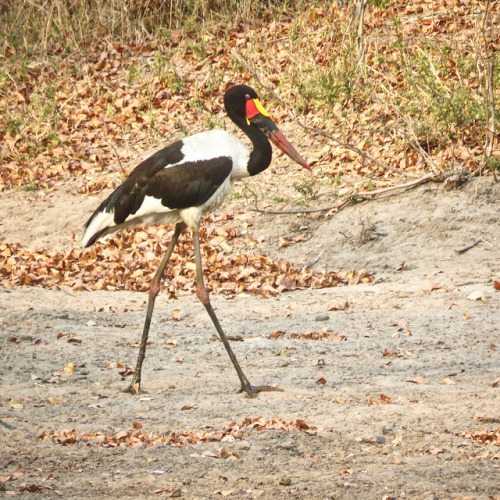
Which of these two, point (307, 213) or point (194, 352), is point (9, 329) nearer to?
point (194, 352)

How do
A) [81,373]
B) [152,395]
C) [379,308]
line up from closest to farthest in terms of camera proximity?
[152,395], [81,373], [379,308]

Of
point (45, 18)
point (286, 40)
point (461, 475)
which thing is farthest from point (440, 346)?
point (45, 18)

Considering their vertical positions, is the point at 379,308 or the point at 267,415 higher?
the point at 267,415

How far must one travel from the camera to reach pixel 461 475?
405 centimetres

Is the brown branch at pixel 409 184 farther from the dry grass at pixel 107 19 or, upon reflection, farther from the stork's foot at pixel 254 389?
the dry grass at pixel 107 19

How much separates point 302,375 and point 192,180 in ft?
4.69

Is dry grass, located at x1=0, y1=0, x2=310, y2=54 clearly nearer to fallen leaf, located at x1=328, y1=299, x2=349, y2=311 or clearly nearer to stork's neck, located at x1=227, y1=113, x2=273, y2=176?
fallen leaf, located at x1=328, y1=299, x2=349, y2=311

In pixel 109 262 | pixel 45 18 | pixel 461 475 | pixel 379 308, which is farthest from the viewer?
pixel 45 18

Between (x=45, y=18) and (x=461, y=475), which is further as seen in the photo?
(x=45, y=18)

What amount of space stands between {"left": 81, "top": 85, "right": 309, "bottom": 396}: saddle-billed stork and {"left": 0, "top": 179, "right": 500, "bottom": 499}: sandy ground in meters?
0.68

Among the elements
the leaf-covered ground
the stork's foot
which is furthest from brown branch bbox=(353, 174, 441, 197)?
the stork's foot

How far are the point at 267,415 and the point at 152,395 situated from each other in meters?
0.85

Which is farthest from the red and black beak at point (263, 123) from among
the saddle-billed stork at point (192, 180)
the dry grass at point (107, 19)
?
the dry grass at point (107, 19)

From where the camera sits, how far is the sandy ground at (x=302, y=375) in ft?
13.5
